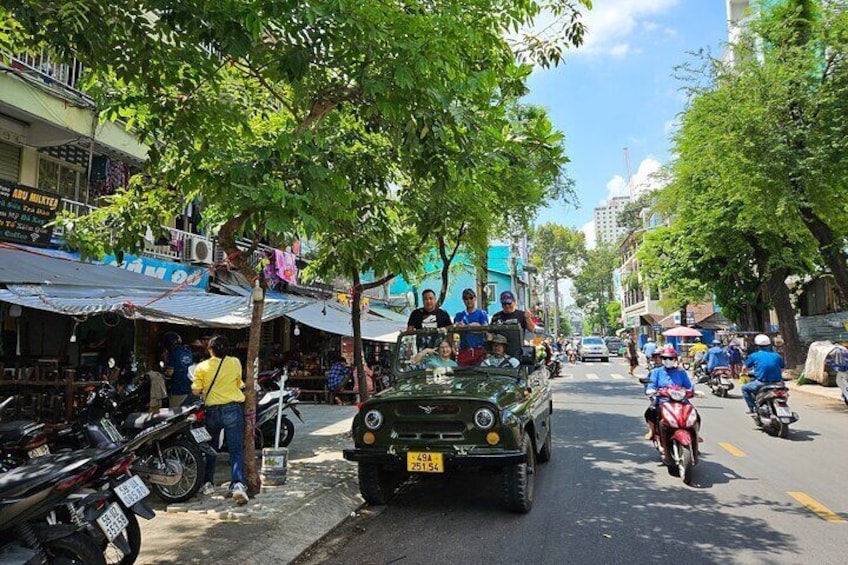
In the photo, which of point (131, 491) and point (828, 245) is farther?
point (828, 245)

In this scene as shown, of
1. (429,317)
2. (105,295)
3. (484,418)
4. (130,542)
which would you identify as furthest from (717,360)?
(130,542)

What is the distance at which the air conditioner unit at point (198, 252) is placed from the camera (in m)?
14.6

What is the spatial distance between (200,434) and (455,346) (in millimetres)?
3133

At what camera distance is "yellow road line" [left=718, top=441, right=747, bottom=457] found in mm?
8461

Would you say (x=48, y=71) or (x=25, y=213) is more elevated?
(x=48, y=71)

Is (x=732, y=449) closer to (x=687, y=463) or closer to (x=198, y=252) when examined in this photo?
(x=687, y=463)

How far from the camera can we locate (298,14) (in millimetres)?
4547

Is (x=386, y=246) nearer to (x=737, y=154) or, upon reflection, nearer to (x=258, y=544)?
(x=258, y=544)

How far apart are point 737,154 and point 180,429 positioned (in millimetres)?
13219

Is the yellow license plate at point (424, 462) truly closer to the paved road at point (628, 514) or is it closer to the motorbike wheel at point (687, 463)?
the paved road at point (628, 514)

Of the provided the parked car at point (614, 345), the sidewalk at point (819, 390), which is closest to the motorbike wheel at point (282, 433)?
the sidewalk at point (819, 390)

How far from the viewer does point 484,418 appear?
5.39 m

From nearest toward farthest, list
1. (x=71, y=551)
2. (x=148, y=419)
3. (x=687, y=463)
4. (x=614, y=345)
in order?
(x=71, y=551) → (x=148, y=419) → (x=687, y=463) → (x=614, y=345)

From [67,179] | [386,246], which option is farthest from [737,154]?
[67,179]
